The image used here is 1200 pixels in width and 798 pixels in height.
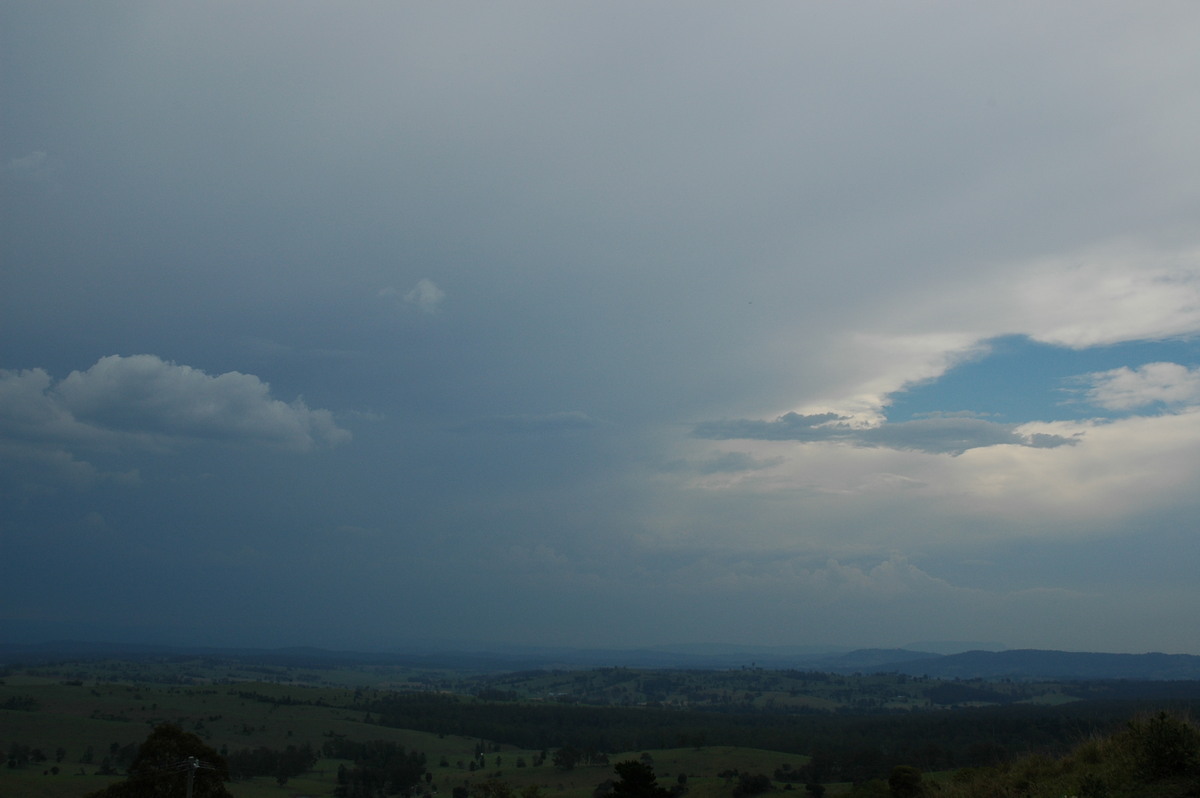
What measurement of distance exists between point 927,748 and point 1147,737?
401 feet

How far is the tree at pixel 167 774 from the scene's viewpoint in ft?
153

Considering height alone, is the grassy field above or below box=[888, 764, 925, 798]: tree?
below

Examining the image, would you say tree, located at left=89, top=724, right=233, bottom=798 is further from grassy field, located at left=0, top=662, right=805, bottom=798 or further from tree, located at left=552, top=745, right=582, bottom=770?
tree, located at left=552, top=745, right=582, bottom=770

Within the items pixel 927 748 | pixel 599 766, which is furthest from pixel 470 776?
pixel 927 748

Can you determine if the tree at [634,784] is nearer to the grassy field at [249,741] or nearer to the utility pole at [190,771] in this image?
the utility pole at [190,771]

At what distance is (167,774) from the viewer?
47.1m

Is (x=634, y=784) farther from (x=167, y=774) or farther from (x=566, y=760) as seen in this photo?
(x=566, y=760)

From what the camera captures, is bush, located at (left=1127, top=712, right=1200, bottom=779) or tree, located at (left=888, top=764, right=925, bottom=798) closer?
bush, located at (left=1127, top=712, right=1200, bottom=779)

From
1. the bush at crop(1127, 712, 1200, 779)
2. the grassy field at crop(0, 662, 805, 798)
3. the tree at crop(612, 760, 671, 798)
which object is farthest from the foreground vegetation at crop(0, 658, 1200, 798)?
the bush at crop(1127, 712, 1200, 779)

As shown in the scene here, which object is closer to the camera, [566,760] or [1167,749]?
[1167,749]

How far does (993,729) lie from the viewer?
137 meters

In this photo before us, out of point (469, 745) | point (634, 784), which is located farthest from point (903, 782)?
point (469, 745)

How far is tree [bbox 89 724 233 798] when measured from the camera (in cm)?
4672

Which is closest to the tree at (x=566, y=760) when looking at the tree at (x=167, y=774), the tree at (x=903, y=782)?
the tree at (x=903, y=782)
